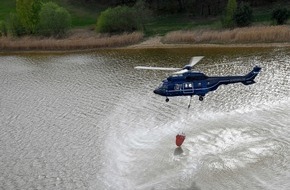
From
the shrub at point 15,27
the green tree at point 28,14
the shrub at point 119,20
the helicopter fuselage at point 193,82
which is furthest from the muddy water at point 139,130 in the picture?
the shrub at point 15,27

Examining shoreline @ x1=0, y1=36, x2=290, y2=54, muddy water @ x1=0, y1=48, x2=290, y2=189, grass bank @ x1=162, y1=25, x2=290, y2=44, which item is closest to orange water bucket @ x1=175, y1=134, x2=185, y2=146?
muddy water @ x1=0, y1=48, x2=290, y2=189

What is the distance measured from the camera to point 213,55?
70.0 meters

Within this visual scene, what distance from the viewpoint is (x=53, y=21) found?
8994 cm

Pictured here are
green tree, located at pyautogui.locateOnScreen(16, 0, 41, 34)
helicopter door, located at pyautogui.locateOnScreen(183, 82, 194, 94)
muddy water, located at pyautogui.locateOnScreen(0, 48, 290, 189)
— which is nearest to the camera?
muddy water, located at pyautogui.locateOnScreen(0, 48, 290, 189)

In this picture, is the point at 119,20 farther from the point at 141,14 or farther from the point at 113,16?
the point at 141,14

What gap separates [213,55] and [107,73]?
1693cm

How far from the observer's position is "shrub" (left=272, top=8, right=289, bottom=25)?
3110 inches

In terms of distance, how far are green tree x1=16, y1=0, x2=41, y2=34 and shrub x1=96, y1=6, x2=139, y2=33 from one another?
13871mm

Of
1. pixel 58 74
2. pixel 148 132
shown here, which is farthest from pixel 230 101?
pixel 58 74

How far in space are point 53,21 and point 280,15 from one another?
42279 millimetres

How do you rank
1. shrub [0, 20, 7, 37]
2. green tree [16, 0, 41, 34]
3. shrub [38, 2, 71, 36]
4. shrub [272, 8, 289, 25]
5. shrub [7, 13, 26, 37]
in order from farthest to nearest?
shrub [0, 20, 7, 37] < shrub [7, 13, 26, 37] < green tree [16, 0, 41, 34] < shrub [38, 2, 71, 36] < shrub [272, 8, 289, 25]

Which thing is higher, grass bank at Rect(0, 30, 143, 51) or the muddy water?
grass bank at Rect(0, 30, 143, 51)

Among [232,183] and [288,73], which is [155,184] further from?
[288,73]

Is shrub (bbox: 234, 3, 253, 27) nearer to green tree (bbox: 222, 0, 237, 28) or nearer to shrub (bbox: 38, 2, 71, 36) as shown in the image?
green tree (bbox: 222, 0, 237, 28)
